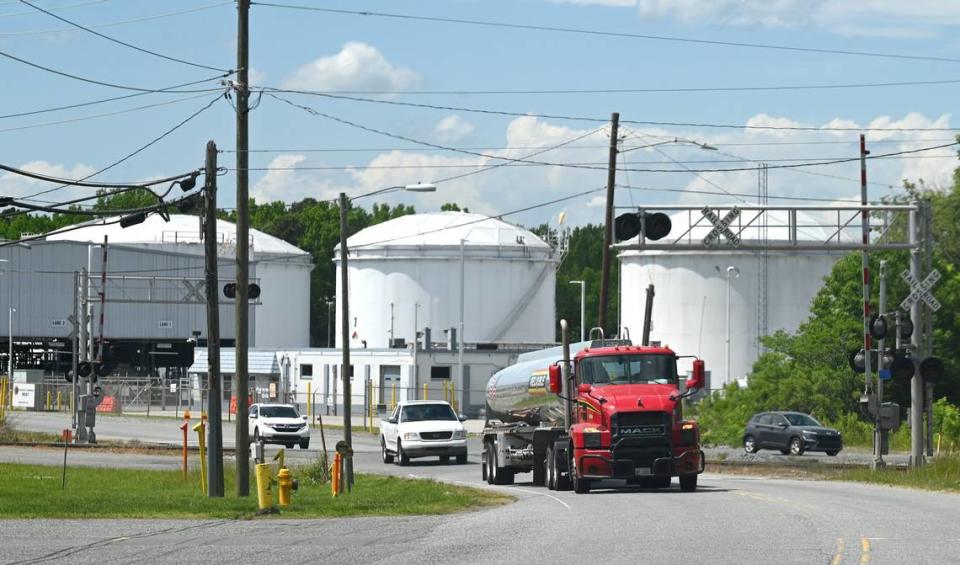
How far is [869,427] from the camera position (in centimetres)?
5791

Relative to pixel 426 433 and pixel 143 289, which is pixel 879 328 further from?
pixel 143 289

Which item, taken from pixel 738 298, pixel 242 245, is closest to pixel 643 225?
pixel 242 245

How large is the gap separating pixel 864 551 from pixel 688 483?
12485mm

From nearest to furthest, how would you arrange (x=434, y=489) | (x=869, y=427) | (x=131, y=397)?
(x=434, y=489)
(x=869, y=427)
(x=131, y=397)

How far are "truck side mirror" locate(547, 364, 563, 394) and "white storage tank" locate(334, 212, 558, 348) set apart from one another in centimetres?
6004

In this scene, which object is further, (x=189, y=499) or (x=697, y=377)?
(x=189, y=499)

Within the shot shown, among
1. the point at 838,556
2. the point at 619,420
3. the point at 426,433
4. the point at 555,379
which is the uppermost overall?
the point at 555,379

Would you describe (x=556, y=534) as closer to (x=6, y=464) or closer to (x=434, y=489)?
(x=434, y=489)

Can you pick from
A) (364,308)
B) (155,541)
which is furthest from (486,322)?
(155,541)

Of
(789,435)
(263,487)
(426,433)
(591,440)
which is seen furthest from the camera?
(789,435)

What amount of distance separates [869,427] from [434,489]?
30.4 m

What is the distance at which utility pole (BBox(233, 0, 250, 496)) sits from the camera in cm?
3161

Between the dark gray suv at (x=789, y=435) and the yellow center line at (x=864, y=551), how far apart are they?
1218 inches

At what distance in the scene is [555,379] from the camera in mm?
30375
